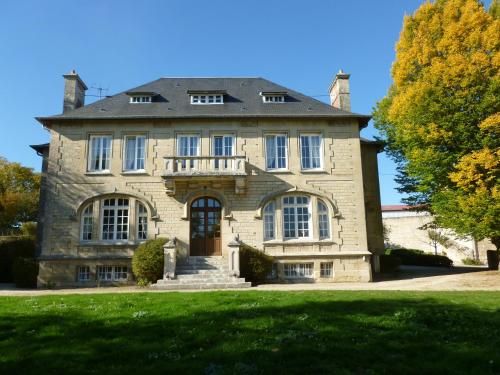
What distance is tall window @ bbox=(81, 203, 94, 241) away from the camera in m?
18.1

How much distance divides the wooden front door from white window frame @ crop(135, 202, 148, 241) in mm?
2206

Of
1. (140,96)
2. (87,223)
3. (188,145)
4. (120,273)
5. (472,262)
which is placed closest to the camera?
(120,273)

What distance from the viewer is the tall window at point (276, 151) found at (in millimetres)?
18969

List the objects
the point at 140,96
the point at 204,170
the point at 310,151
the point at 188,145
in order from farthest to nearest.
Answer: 1. the point at 140,96
2. the point at 310,151
3. the point at 188,145
4. the point at 204,170

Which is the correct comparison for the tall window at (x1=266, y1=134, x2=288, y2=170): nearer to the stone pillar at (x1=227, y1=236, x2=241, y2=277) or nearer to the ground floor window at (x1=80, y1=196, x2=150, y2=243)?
the stone pillar at (x1=227, y1=236, x2=241, y2=277)

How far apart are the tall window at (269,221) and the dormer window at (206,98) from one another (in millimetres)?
6390

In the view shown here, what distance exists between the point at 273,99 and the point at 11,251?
1666 cm

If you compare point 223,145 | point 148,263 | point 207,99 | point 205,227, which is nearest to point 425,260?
point 205,227

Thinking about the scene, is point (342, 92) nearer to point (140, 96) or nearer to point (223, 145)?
point (223, 145)

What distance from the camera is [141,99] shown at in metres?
20.4

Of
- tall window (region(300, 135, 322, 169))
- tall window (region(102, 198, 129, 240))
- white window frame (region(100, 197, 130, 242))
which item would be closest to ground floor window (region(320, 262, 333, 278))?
tall window (region(300, 135, 322, 169))

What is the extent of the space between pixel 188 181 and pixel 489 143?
13480 mm

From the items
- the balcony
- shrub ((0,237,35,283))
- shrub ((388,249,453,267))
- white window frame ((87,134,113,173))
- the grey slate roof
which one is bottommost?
shrub ((388,249,453,267))

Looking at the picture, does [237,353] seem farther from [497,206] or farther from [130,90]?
[130,90]
